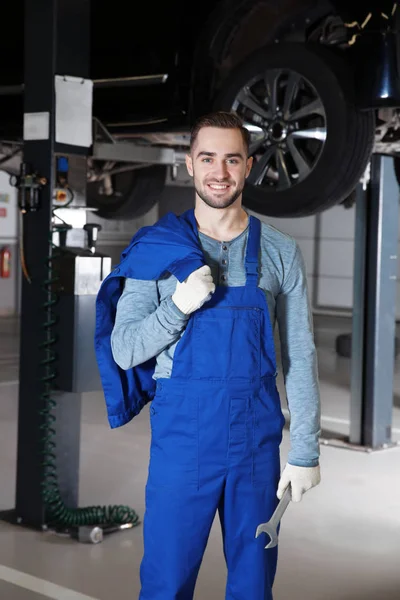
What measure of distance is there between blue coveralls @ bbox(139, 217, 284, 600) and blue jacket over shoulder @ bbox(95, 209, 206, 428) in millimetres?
133

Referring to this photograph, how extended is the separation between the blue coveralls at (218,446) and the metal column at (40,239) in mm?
1790

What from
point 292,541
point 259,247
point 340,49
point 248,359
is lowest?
point 292,541

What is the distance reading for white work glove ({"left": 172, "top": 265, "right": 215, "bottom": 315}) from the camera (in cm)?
215

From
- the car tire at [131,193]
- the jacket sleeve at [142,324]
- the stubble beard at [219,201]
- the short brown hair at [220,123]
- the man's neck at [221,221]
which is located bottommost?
the jacket sleeve at [142,324]

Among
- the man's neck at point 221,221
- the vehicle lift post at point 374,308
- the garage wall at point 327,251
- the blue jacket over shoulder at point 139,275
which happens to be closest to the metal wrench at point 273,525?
the blue jacket over shoulder at point 139,275

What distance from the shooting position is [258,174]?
15.4ft

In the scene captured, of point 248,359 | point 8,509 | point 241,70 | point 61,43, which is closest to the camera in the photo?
point 248,359

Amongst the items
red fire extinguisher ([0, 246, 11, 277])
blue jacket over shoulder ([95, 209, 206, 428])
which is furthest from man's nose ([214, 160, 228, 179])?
red fire extinguisher ([0, 246, 11, 277])

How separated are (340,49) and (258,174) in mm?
716

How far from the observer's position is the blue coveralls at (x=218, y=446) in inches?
87.0

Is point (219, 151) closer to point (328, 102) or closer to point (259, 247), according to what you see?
point (259, 247)

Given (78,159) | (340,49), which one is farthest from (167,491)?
(340,49)

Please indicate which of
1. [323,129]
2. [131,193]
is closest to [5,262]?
[131,193]

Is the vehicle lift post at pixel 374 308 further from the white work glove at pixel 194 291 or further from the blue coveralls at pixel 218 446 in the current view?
the white work glove at pixel 194 291
